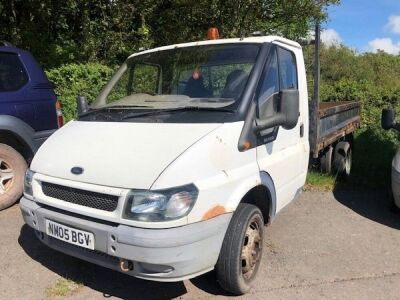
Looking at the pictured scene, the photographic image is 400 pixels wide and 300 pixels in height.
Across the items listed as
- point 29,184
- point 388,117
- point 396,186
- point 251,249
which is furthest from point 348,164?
point 29,184

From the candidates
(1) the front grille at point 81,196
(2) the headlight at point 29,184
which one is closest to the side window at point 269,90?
(1) the front grille at point 81,196

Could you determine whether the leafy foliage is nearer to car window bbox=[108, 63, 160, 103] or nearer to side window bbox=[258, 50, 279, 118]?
car window bbox=[108, 63, 160, 103]

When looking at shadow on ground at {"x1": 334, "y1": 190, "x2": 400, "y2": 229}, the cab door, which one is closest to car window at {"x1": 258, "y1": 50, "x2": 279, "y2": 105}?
the cab door

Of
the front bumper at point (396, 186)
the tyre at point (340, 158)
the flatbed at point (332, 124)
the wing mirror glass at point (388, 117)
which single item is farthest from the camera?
the tyre at point (340, 158)

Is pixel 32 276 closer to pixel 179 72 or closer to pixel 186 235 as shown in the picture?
pixel 186 235

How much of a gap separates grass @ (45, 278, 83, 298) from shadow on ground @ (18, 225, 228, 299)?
62mm

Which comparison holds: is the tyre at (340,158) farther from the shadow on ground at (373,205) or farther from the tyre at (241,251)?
the tyre at (241,251)

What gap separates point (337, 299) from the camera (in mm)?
3666

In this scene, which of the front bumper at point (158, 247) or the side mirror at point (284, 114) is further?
the side mirror at point (284, 114)

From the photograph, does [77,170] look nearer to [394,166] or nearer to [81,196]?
[81,196]

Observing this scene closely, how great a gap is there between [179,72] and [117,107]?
673 mm

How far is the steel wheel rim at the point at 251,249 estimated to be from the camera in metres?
3.63

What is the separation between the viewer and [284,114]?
3752 mm

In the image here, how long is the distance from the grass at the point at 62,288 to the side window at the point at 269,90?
208cm
